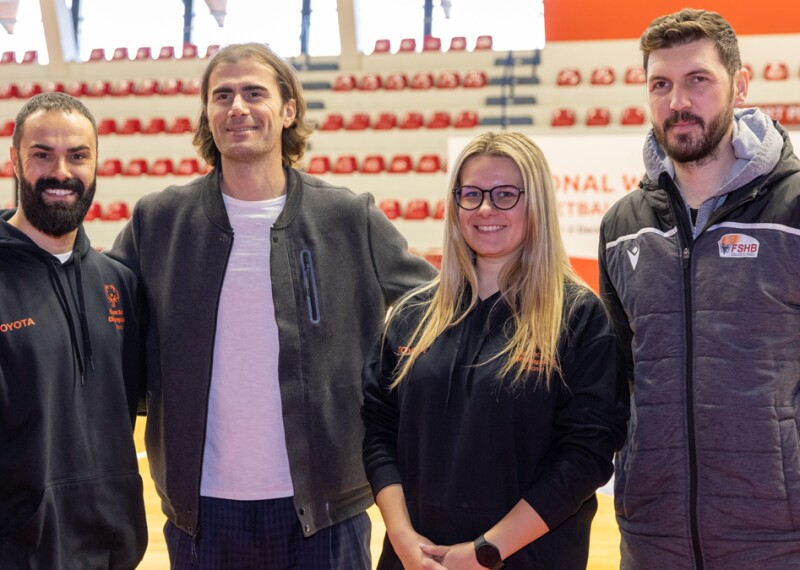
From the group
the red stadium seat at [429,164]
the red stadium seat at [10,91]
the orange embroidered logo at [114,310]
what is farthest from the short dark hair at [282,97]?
the red stadium seat at [10,91]

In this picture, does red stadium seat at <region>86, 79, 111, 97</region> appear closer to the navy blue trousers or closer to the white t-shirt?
the white t-shirt

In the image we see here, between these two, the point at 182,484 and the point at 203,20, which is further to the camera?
the point at 203,20

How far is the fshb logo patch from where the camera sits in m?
1.75

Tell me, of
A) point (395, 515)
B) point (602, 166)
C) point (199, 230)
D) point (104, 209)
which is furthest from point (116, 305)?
point (104, 209)

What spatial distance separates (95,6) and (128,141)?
11.0ft

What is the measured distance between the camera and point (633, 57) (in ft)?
31.8

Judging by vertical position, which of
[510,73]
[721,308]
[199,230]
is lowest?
[721,308]

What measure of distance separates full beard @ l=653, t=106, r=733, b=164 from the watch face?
2.87 ft

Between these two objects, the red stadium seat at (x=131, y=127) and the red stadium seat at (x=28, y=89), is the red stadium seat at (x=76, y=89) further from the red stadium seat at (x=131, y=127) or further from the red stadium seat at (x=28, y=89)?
the red stadium seat at (x=131, y=127)

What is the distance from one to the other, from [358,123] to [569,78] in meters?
2.39

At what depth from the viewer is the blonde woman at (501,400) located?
1646 millimetres

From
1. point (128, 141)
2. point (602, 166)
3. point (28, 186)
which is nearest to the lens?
point (28, 186)

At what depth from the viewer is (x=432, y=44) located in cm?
1106

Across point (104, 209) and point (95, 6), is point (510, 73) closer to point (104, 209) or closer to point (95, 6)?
point (104, 209)
